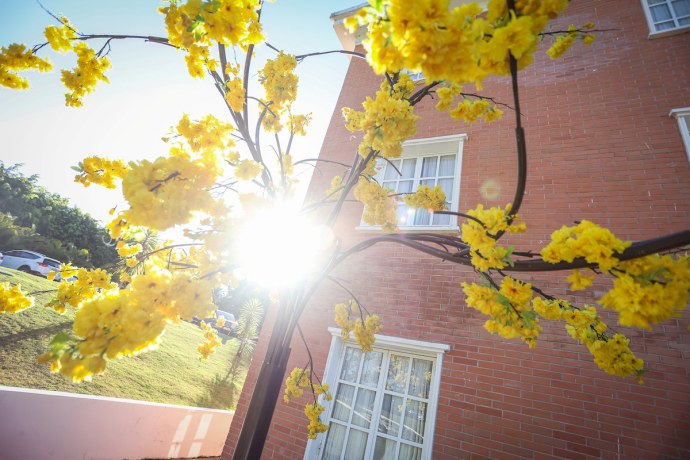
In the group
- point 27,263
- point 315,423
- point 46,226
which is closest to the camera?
point 315,423

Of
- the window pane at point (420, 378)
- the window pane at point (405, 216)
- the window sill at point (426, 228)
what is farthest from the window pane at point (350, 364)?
the window pane at point (405, 216)

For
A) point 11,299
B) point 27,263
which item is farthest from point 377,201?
point 27,263

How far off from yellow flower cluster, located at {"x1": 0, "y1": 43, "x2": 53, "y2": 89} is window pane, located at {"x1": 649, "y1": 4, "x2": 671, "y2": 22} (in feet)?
30.6

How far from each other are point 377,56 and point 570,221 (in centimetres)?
452

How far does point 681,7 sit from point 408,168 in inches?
218

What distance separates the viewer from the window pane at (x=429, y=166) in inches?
241

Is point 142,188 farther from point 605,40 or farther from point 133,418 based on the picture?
point 605,40

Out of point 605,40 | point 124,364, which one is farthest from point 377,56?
point 124,364

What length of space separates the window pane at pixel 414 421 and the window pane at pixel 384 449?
0.22 metres

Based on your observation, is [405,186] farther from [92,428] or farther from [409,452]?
[92,428]

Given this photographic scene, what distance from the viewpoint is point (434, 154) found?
6246mm

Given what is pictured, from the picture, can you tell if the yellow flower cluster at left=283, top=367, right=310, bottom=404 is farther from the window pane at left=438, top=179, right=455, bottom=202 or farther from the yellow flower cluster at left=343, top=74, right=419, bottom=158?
the window pane at left=438, top=179, right=455, bottom=202

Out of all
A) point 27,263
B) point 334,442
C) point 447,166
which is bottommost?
point 334,442

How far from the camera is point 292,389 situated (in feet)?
12.0
